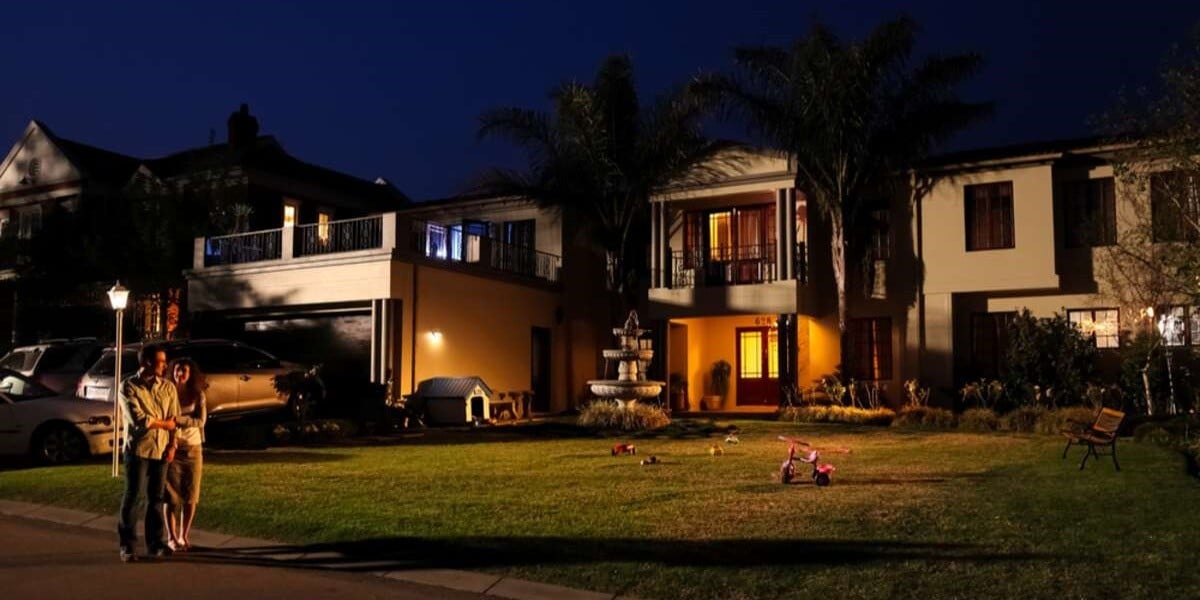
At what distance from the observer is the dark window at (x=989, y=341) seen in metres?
22.0

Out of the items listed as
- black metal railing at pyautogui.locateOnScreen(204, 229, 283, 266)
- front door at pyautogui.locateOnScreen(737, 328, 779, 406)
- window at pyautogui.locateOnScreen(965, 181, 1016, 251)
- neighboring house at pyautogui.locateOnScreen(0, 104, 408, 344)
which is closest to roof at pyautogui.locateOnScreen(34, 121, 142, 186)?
neighboring house at pyautogui.locateOnScreen(0, 104, 408, 344)

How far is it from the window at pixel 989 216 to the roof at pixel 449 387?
11.0 metres

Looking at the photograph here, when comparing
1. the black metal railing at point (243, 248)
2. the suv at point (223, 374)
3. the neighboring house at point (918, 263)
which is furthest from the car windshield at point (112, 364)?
the neighboring house at point (918, 263)

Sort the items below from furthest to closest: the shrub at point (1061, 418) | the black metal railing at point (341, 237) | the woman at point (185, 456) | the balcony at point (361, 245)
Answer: the black metal railing at point (341, 237)
the balcony at point (361, 245)
the shrub at point (1061, 418)
the woman at point (185, 456)

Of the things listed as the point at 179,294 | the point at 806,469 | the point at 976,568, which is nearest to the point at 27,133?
the point at 179,294

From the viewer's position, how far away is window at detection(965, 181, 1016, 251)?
70.9 feet

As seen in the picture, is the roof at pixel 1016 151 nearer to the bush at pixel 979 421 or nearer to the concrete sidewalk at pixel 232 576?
the bush at pixel 979 421

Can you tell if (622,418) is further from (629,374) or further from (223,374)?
(223,374)

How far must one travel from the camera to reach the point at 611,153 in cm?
2227

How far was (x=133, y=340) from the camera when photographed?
24.9m

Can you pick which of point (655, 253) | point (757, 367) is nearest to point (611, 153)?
point (655, 253)

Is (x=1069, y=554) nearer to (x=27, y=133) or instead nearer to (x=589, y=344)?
(x=589, y=344)

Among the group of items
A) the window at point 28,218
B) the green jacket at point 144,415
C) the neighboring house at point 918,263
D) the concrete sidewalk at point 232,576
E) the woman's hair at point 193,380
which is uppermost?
the window at point 28,218

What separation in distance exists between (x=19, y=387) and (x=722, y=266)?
1486cm
